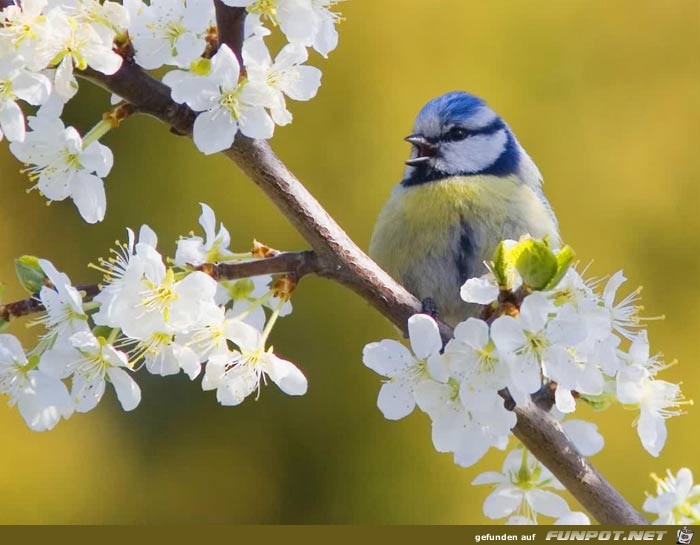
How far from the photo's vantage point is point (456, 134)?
1833mm

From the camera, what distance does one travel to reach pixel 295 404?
2.70m

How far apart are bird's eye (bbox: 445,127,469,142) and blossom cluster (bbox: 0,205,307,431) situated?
3.13 ft

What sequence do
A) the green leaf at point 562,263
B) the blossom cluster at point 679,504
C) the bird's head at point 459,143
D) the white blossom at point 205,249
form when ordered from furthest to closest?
the bird's head at point 459,143 < the blossom cluster at point 679,504 < the white blossom at point 205,249 < the green leaf at point 562,263

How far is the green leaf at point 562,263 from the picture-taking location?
0.81 meters

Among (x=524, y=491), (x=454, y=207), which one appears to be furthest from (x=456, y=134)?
(x=524, y=491)

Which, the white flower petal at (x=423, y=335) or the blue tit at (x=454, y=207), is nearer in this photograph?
the white flower petal at (x=423, y=335)

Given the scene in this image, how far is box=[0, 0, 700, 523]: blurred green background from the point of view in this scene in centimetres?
267

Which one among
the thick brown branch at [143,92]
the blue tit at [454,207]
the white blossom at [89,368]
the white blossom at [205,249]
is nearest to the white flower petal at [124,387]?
the white blossom at [89,368]

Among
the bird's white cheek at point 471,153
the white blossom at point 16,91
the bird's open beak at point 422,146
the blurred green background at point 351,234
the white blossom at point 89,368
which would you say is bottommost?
the blurred green background at point 351,234

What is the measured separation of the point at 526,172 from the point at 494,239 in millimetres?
275

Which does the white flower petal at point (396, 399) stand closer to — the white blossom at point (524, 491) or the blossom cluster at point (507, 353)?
the blossom cluster at point (507, 353)

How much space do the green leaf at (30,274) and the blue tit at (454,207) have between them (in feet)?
2.39

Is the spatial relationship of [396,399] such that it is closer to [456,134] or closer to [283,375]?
[283,375]

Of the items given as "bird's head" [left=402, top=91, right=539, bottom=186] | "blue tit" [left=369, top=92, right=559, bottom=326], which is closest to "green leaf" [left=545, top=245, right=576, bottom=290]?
"blue tit" [left=369, top=92, right=559, bottom=326]
